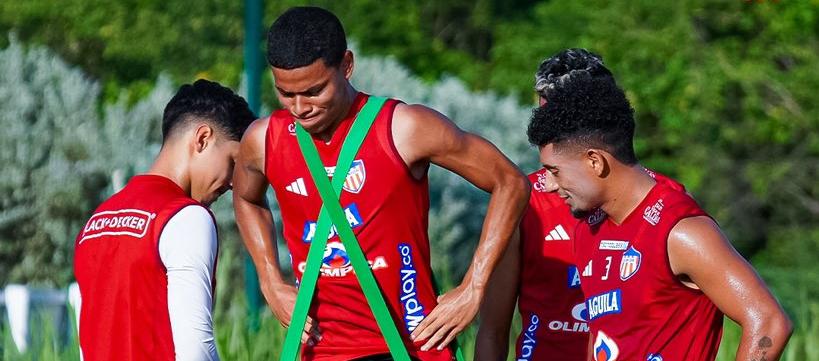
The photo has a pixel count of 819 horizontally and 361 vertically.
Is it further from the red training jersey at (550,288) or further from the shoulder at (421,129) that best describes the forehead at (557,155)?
the red training jersey at (550,288)

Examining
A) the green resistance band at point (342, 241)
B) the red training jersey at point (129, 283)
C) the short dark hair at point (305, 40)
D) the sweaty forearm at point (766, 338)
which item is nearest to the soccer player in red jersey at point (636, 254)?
the sweaty forearm at point (766, 338)

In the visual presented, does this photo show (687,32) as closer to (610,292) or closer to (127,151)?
(127,151)

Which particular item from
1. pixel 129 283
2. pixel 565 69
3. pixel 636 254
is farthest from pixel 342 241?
pixel 565 69

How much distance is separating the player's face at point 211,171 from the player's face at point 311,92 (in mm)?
270

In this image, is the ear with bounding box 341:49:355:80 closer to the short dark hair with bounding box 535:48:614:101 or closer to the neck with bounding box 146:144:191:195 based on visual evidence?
the neck with bounding box 146:144:191:195

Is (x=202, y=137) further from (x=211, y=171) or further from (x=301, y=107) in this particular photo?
(x=301, y=107)

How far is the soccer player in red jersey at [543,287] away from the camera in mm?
5129

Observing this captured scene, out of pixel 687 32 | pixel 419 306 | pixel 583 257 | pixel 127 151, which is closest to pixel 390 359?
pixel 419 306

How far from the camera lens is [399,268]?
4570mm

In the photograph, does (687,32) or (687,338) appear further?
(687,32)

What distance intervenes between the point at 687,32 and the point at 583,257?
1511cm

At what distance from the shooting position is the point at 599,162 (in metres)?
4.32

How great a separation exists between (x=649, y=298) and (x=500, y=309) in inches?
42.0

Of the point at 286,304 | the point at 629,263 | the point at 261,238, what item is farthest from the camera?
the point at 261,238
